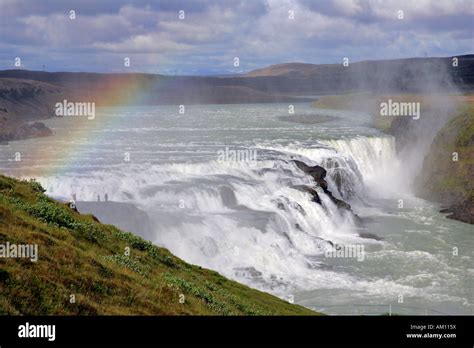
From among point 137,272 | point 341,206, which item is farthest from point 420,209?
point 137,272

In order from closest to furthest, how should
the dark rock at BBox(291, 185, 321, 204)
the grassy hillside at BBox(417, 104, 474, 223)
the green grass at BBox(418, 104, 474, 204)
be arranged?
the dark rock at BBox(291, 185, 321, 204) → the grassy hillside at BBox(417, 104, 474, 223) → the green grass at BBox(418, 104, 474, 204)

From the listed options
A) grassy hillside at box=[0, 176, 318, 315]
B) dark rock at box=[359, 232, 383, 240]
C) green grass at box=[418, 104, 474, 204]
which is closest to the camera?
grassy hillside at box=[0, 176, 318, 315]

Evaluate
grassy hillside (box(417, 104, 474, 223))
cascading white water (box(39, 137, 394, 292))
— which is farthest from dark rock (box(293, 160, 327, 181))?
grassy hillside (box(417, 104, 474, 223))

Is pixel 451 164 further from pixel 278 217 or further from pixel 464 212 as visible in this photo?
pixel 278 217

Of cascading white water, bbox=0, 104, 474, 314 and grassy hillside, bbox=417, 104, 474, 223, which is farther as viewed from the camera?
grassy hillside, bbox=417, 104, 474, 223

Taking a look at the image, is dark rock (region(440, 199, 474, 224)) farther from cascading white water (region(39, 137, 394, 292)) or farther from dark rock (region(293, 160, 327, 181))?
dark rock (region(293, 160, 327, 181))

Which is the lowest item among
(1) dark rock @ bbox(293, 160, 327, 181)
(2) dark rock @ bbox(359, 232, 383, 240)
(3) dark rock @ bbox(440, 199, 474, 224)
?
(2) dark rock @ bbox(359, 232, 383, 240)

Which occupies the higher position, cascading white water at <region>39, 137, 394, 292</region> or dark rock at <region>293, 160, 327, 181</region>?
dark rock at <region>293, 160, 327, 181</region>

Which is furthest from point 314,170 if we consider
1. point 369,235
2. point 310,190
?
point 369,235

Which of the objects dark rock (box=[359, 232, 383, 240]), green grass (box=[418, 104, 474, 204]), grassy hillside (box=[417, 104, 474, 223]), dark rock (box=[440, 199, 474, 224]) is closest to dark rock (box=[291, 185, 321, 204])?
dark rock (box=[359, 232, 383, 240])
